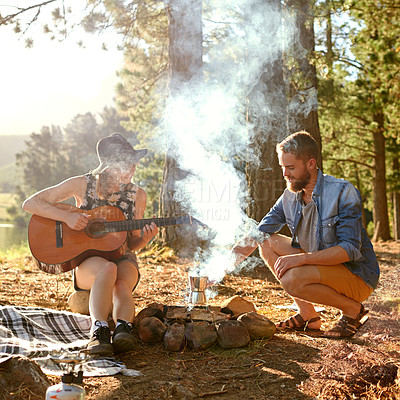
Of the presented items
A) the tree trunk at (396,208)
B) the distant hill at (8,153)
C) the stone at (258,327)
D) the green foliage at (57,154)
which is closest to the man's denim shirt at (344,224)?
the stone at (258,327)

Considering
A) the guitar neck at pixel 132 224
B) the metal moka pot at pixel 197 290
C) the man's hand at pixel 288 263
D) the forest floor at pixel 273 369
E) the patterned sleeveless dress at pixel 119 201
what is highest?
the patterned sleeveless dress at pixel 119 201

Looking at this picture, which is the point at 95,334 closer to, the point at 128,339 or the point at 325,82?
the point at 128,339

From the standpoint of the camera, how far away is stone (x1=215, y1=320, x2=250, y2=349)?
3.06m

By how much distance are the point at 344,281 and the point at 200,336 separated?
3.62 ft

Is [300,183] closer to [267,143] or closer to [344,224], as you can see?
[344,224]

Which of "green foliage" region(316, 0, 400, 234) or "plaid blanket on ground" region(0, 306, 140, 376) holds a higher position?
"green foliage" region(316, 0, 400, 234)

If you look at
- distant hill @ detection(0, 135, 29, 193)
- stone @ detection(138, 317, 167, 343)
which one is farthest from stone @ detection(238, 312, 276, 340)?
distant hill @ detection(0, 135, 29, 193)

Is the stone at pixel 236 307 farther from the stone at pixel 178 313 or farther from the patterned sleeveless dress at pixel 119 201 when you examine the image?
the patterned sleeveless dress at pixel 119 201

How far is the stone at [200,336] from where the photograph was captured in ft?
9.95

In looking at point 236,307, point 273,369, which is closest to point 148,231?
point 236,307

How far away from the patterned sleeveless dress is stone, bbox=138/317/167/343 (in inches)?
20.2

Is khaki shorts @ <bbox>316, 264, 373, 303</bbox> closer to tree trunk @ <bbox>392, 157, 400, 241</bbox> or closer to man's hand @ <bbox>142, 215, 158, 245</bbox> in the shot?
man's hand @ <bbox>142, 215, 158, 245</bbox>

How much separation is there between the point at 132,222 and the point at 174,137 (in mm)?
4729

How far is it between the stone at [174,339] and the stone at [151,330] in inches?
3.0
